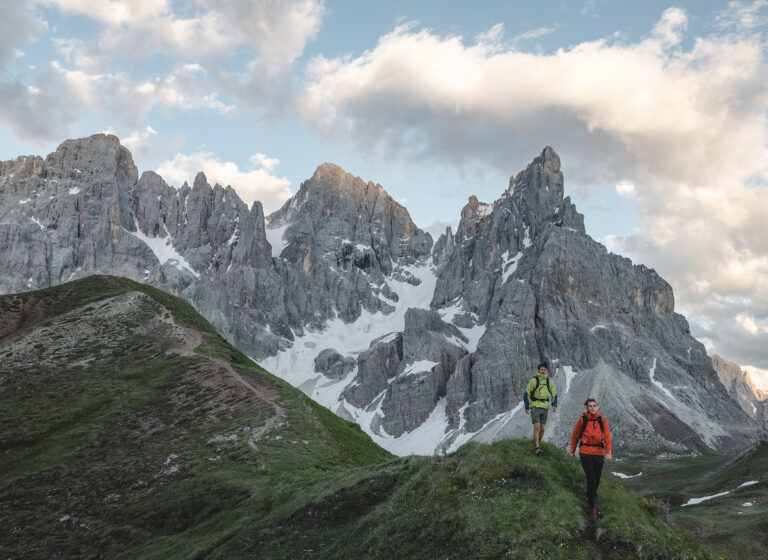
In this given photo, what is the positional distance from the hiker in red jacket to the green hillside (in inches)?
29.7

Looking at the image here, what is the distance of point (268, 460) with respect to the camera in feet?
148

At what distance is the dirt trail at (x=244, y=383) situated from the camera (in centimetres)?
5300

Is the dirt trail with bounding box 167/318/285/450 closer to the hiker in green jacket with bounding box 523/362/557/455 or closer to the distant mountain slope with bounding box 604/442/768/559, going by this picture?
the hiker in green jacket with bounding box 523/362/557/455

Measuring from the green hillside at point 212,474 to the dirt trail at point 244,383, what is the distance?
300 millimetres

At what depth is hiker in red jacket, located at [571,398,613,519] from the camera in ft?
68.0

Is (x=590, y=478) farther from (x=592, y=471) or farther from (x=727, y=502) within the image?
(x=727, y=502)

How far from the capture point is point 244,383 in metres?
67.3

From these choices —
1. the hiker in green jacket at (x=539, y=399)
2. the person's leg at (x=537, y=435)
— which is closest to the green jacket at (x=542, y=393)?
the hiker in green jacket at (x=539, y=399)

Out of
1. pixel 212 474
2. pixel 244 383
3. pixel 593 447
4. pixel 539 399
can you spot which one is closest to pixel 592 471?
pixel 593 447

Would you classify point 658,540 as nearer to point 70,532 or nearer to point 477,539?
point 477,539

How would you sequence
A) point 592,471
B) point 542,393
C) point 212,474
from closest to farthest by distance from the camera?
A: 1. point 592,471
2. point 542,393
3. point 212,474

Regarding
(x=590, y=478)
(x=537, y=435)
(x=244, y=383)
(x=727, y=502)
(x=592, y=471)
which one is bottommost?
(x=727, y=502)

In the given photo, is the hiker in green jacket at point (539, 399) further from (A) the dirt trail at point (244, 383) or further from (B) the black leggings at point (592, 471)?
(A) the dirt trail at point (244, 383)

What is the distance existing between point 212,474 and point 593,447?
3205 cm
